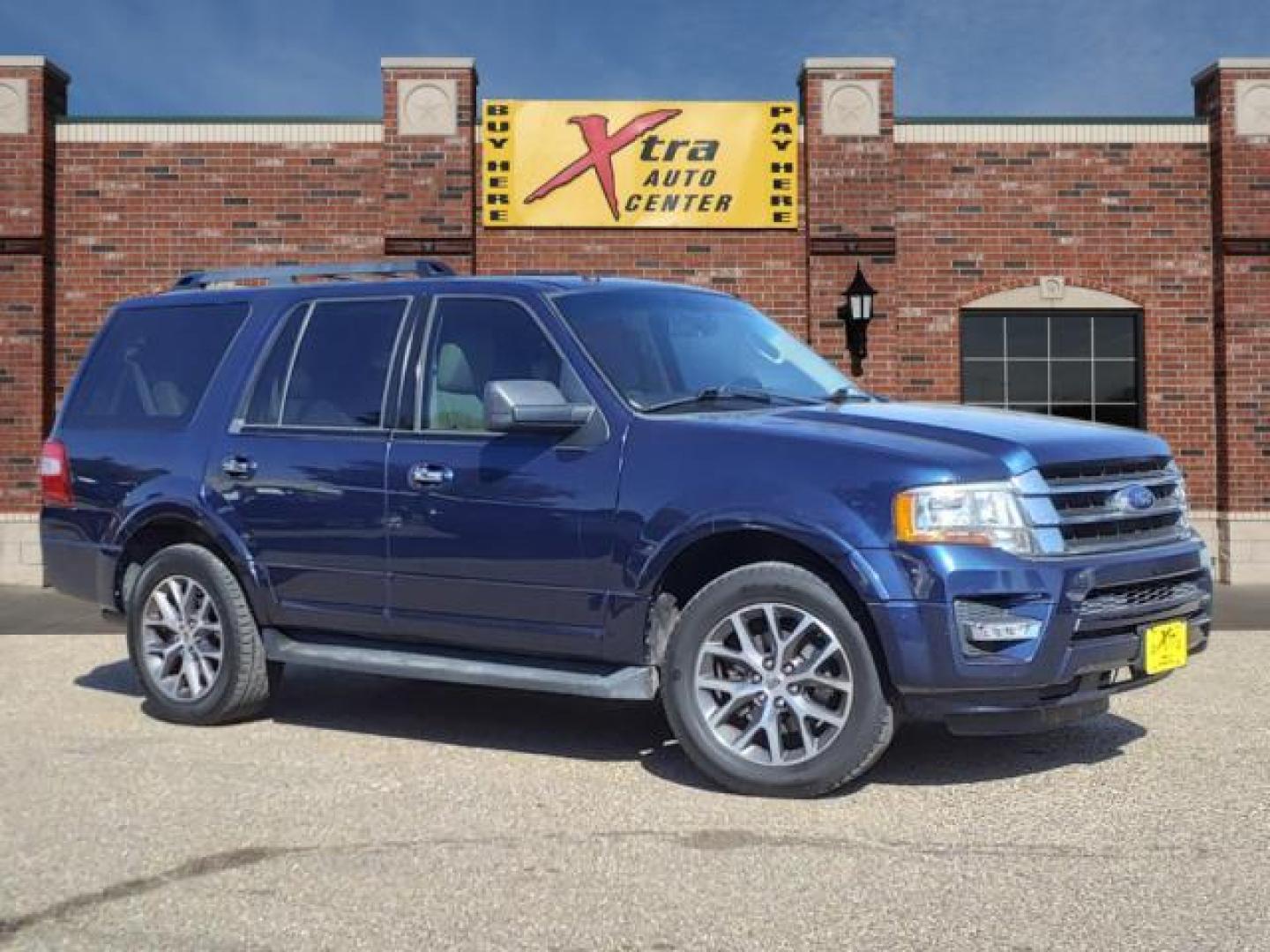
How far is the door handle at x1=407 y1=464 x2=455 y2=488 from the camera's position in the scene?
599cm

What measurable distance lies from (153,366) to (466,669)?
8.22 feet

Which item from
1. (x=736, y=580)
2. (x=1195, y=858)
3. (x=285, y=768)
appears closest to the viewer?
(x=1195, y=858)

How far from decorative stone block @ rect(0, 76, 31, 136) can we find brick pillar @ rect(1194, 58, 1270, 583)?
12582 millimetres

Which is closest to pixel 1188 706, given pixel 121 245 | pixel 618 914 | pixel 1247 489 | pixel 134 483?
pixel 618 914

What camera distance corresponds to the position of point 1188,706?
7.11 meters

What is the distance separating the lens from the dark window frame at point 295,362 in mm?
6371

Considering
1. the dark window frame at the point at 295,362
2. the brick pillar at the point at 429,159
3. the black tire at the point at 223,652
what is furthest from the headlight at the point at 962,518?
the brick pillar at the point at 429,159

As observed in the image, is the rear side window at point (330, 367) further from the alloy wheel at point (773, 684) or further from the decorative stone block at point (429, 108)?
the decorative stone block at point (429, 108)

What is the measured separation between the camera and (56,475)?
24.2ft

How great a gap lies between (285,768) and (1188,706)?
13.9 ft

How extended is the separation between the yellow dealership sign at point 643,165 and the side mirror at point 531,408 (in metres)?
10.3

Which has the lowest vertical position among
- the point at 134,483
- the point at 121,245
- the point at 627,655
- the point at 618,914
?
the point at 618,914

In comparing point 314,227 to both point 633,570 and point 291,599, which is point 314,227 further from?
point 633,570

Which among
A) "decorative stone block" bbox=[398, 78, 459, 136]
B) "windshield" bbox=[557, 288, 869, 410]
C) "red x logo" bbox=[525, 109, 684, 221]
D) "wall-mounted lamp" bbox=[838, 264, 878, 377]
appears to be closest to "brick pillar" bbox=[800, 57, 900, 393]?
"wall-mounted lamp" bbox=[838, 264, 878, 377]
